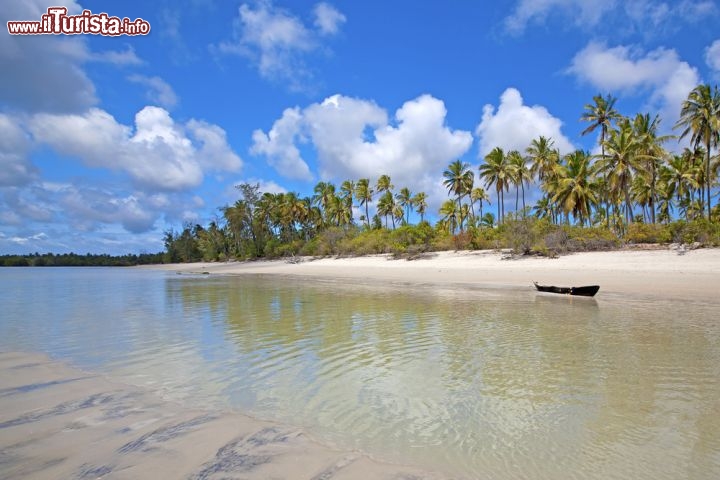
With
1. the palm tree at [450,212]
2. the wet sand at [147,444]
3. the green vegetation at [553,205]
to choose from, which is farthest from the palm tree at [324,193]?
the wet sand at [147,444]

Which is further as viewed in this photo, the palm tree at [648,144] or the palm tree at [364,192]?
the palm tree at [364,192]

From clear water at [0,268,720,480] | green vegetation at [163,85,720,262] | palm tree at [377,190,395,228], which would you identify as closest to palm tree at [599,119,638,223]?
green vegetation at [163,85,720,262]

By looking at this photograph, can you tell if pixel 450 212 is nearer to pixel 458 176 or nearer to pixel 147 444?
pixel 458 176

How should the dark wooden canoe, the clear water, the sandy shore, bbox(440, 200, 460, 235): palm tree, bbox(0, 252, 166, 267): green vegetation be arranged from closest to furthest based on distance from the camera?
1. the clear water
2. the dark wooden canoe
3. the sandy shore
4. bbox(440, 200, 460, 235): palm tree
5. bbox(0, 252, 166, 267): green vegetation

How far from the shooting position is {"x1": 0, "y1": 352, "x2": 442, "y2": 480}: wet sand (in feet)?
11.4

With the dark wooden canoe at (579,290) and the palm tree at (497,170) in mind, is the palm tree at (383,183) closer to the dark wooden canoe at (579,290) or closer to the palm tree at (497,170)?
the palm tree at (497,170)

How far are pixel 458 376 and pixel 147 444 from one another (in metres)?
4.59

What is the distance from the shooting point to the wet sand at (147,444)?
3.48 meters

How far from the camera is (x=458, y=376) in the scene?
6500 millimetres

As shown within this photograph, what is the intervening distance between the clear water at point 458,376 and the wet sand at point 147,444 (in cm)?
36

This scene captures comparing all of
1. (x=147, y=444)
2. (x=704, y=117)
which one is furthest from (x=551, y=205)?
(x=147, y=444)

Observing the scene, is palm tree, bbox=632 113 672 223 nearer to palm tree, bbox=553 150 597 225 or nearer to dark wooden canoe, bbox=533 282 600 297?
palm tree, bbox=553 150 597 225

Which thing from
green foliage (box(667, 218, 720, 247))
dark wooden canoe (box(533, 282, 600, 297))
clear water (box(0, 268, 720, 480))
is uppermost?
green foliage (box(667, 218, 720, 247))

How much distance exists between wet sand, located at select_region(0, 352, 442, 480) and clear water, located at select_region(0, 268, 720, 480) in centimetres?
36
